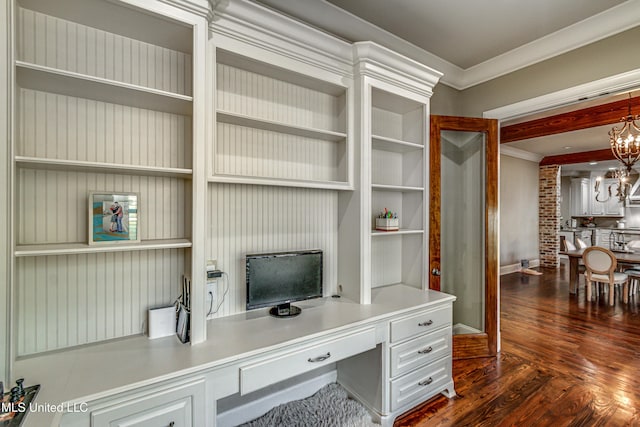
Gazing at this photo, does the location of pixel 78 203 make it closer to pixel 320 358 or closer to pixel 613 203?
pixel 320 358

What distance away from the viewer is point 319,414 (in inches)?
79.4

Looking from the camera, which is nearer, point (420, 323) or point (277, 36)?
point (277, 36)

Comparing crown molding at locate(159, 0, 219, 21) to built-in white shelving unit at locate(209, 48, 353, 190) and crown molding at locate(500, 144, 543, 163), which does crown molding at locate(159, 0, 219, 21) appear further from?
crown molding at locate(500, 144, 543, 163)

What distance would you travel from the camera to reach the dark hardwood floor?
2.05 metres

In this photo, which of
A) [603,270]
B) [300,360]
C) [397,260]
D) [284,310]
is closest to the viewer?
[300,360]

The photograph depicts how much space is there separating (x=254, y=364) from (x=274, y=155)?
1275mm

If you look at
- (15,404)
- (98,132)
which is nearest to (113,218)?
(98,132)

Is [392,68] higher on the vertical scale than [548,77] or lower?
lower

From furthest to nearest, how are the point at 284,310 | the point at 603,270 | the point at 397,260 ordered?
the point at 603,270, the point at 397,260, the point at 284,310

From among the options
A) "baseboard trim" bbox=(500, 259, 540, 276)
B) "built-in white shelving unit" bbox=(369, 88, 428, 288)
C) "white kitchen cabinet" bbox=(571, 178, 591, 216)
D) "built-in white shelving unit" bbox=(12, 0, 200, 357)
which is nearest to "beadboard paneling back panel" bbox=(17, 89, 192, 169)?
"built-in white shelving unit" bbox=(12, 0, 200, 357)

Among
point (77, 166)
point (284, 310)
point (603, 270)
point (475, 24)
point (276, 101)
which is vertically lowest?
point (603, 270)

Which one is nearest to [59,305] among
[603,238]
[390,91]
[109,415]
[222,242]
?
[109,415]

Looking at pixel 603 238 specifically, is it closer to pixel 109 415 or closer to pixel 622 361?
pixel 622 361
